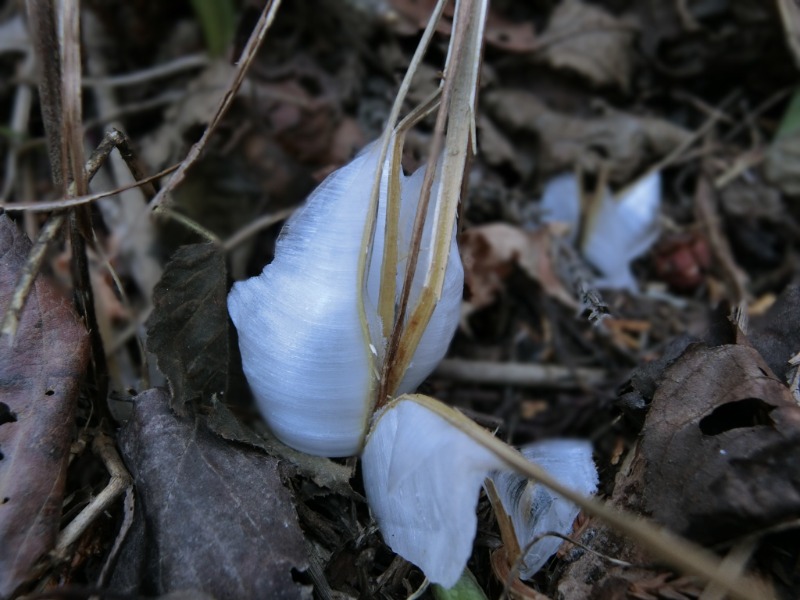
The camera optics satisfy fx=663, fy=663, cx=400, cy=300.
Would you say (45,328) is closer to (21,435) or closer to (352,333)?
(21,435)

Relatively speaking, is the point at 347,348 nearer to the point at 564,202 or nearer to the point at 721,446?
the point at 721,446

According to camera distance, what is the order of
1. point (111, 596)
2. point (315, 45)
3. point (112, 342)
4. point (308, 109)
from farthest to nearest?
point (315, 45) < point (308, 109) < point (112, 342) < point (111, 596)

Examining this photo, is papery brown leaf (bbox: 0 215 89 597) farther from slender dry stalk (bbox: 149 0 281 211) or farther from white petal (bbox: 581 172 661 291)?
white petal (bbox: 581 172 661 291)

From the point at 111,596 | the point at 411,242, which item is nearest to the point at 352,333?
the point at 411,242

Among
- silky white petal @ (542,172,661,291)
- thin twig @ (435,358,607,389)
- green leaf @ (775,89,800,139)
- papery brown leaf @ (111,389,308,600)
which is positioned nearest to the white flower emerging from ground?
papery brown leaf @ (111,389,308,600)

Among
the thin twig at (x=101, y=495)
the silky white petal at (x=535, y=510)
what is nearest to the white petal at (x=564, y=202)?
the silky white petal at (x=535, y=510)

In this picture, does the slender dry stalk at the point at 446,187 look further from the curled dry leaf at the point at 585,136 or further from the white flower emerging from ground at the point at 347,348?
the curled dry leaf at the point at 585,136
